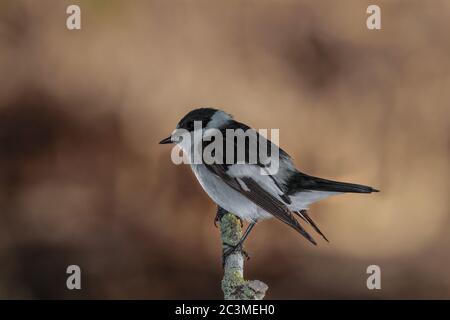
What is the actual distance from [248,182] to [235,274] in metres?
0.66

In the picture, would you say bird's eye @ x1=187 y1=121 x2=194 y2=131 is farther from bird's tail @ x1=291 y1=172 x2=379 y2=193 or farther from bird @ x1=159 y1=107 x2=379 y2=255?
bird's tail @ x1=291 y1=172 x2=379 y2=193

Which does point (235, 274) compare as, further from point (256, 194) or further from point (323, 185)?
point (323, 185)

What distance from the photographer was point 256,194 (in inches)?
155

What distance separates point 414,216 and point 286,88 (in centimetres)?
196

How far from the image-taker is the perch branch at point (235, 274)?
10.8 ft

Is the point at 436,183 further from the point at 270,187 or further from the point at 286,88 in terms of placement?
the point at 270,187

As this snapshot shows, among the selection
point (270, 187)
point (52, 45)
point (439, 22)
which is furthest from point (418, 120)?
point (52, 45)

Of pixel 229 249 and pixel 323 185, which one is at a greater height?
pixel 323 185

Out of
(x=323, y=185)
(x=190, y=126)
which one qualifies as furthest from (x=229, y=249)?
(x=190, y=126)

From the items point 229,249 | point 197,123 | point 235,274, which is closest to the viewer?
point 235,274

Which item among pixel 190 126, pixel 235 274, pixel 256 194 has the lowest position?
pixel 235 274

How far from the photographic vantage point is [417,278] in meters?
6.62

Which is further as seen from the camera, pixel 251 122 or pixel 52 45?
pixel 52 45

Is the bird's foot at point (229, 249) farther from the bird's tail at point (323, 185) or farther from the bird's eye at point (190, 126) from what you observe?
the bird's eye at point (190, 126)
